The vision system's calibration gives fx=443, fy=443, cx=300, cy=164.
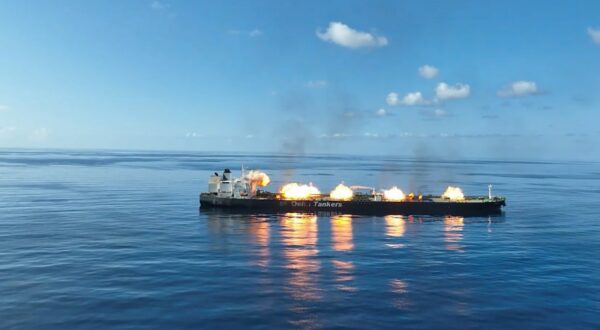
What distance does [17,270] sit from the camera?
5109 centimetres

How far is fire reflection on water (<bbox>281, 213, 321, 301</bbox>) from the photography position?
45031mm

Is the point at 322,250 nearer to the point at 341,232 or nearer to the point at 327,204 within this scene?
the point at 341,232

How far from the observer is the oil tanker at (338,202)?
106 metres

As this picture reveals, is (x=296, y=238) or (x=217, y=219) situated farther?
(x=217, y=219)

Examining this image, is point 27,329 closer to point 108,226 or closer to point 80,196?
point 108,226

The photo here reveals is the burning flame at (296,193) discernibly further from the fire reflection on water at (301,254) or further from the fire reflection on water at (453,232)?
the fire reflection on water at (453,232)

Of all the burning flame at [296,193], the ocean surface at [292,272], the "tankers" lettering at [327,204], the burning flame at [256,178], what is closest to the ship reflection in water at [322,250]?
the ocean surface at [292,272]

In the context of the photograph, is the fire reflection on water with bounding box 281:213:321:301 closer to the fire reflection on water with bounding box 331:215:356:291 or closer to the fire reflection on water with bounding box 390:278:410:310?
the fire reflection on water with bounding box 331:215:356:291

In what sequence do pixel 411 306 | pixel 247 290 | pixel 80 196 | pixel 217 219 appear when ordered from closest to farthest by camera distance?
pixel 411 306 < pixel 247 290 < pixel 217 219 < pixel 80 196

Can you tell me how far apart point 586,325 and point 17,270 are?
5834 centimetres

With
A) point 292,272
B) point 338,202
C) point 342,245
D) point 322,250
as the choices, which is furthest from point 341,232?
point 292,272

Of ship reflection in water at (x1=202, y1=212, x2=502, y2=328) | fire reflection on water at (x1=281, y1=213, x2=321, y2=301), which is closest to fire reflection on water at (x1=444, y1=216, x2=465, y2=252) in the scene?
ship reflection in water at (x1=202, y1=212, x2=502, y2=328)

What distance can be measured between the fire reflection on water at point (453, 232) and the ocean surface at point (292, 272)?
18.5 inches

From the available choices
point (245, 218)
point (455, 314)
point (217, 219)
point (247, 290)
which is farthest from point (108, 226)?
point (455, 314)
